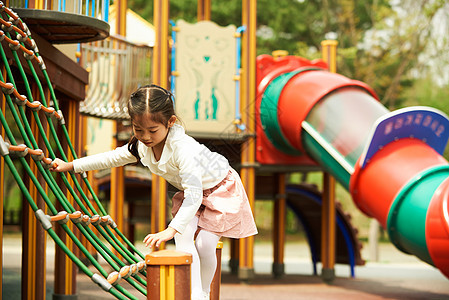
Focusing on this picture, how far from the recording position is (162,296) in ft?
10.7

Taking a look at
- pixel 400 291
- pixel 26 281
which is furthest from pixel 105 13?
pixel 400 291

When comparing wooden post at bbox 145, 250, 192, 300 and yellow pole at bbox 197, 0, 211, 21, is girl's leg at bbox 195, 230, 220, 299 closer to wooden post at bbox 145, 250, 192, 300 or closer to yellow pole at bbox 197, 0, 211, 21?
wooden post at bbox 145, 250, 192, 300

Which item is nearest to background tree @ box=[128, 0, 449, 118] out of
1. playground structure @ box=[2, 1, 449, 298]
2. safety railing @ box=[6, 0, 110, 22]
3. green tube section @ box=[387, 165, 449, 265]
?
playground structure @ box=[2, 1, 449, 298]

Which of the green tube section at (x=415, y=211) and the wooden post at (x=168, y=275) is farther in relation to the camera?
the green tube section at (x=415, y=211)

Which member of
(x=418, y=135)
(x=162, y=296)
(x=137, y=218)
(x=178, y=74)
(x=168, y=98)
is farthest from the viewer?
(x=137, y=218)

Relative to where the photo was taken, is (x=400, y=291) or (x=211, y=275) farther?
(x=400, y=291)

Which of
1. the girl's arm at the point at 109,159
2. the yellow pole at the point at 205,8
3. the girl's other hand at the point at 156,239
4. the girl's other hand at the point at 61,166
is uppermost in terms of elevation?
the yellow pole at the point at 205,8

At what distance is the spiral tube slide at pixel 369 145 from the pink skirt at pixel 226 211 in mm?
4205

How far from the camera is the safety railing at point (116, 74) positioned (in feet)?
33.7

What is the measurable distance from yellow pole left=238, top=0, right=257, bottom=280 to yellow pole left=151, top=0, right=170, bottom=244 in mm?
1205

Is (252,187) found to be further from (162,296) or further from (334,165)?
(162,296)

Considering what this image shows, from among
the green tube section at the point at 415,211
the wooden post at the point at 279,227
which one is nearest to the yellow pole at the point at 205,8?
the wooden post at the point at 279,227

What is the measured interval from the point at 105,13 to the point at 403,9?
20411mm

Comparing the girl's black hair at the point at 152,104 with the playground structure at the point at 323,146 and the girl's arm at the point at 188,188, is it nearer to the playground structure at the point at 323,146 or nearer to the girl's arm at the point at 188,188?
the girl's arm at the point at 188,188
